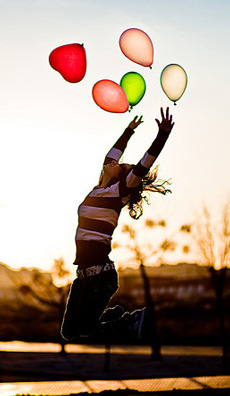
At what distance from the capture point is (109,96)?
235 inches

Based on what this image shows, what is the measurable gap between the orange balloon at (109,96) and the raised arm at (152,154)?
0.87 m

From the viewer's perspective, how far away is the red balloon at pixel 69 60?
5.77m

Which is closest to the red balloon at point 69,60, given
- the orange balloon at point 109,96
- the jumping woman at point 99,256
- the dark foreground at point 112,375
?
the orange balloon at point 109,96

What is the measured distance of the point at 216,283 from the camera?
86.0ft

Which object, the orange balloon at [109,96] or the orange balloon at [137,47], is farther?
the orange balloon at [137,47]

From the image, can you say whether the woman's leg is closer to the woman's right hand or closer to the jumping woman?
the jumping woman

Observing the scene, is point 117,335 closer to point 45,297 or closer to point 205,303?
point 45,297

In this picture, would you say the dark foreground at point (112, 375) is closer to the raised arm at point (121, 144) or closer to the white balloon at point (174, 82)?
the raised arm at point (121, 144)

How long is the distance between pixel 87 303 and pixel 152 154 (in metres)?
1.34

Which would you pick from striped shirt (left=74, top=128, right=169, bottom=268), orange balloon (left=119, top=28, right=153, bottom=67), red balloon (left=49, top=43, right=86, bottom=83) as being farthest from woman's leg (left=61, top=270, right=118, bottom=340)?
orange balloon (left=119, top=28, right=153, bottom=67)

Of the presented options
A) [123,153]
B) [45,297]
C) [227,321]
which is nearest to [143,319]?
[123,153]

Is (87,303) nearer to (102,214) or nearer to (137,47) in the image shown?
(102,214)

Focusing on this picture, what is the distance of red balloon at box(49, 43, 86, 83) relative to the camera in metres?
5.77

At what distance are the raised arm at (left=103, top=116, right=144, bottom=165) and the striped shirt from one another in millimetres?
672
